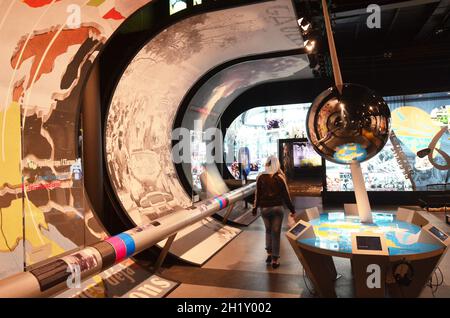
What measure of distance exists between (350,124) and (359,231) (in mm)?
1303

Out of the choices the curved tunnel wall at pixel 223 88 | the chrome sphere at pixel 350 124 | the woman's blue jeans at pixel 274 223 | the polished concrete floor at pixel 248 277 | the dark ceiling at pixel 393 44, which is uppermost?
the dark ceiling at pixel 393 44

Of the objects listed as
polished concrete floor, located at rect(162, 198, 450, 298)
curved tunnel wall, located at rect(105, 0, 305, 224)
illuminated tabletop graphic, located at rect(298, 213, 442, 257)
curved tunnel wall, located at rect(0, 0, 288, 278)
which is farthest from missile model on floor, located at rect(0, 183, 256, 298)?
illuminated tabletop graphic, located at rect(298, 213, 442, 257)

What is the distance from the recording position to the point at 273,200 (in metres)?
5.03


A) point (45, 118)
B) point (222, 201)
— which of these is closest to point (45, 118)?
point (45, 118)

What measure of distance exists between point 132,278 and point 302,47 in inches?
219

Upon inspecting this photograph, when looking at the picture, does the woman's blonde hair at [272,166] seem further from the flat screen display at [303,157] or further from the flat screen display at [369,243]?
the flat screen display at [303,157]

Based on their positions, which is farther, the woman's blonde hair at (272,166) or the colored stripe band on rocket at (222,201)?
the colored stripe band on rocket at (222,201)

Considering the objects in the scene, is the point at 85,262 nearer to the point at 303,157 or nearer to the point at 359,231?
the point at 359,231

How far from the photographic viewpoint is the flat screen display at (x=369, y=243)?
2959 millimetres

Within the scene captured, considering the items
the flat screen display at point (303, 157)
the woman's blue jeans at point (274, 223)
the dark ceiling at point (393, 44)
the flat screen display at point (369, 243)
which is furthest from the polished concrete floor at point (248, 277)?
the flat screen display at point (303, 157)

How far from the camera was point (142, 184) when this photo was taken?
6.23m

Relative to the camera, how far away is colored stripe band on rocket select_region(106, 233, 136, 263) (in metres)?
3.61

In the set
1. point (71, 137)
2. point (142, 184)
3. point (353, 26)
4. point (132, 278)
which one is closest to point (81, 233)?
point (132, 278)
